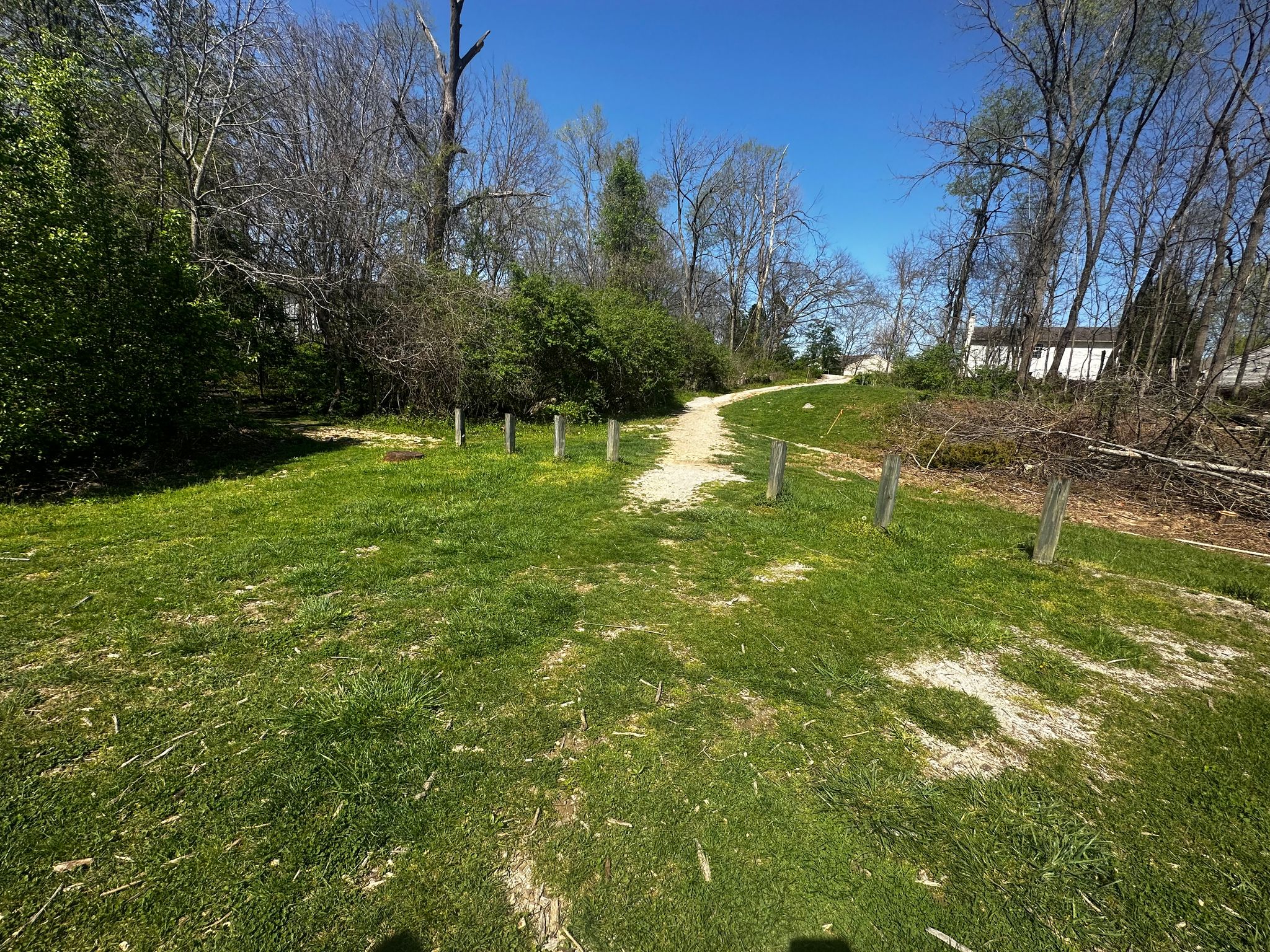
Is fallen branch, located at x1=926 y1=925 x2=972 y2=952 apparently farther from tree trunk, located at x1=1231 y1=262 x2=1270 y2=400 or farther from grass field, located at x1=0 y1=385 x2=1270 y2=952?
tree trunk, located at x1=1231 y1=262 x2=1270 y2=400

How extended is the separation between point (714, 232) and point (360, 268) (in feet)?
97.1

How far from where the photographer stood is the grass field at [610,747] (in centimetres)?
179

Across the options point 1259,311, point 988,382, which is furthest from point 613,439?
point 1259,311

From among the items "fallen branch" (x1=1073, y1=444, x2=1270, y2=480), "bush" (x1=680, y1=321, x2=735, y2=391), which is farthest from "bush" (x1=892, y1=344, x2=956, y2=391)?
"fallen branch" (x1=1073, y1=444, x2=1270, y2=480)

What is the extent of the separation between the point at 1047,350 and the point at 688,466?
31.8m

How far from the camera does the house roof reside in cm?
2445

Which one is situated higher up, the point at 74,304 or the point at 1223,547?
the point at 74,304

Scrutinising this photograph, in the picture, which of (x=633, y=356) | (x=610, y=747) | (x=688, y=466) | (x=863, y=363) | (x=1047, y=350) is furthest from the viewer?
(x=863, y=363)

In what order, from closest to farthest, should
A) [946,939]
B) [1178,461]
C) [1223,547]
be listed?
[946,939] < [1223,547] < [1178,461]

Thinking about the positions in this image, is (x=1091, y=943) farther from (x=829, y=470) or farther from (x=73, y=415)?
(x=73, y=415)

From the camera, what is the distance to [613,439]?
30.6 feet

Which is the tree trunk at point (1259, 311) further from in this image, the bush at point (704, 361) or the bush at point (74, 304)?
the bush at point (74, 304)

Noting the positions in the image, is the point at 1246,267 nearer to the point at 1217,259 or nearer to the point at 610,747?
the point at 1217,259

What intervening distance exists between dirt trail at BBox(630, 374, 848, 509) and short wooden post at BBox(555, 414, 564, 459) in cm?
184
